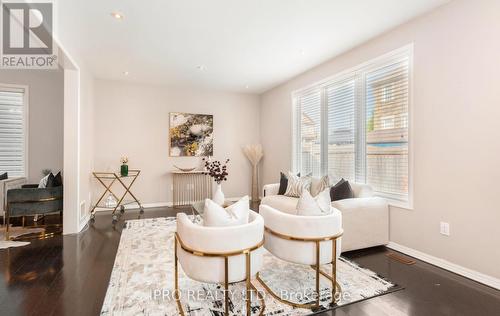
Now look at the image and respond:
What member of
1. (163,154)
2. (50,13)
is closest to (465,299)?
(50,13)

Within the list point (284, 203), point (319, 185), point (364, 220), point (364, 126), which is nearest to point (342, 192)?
point (364, 220)

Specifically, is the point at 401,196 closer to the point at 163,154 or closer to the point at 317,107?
the point at 317,107

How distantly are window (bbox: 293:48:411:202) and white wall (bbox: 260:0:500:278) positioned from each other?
0.20 meters

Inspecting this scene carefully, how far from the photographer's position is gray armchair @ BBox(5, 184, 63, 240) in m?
3.53

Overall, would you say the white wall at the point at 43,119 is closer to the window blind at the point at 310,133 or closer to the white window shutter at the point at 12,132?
the white window shutter at the point at 12,132

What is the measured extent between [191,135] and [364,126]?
3830mm

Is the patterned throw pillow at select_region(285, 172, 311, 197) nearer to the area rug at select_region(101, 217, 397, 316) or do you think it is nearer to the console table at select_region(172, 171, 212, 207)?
the area rug at select_region(101, 217, 397, 316)

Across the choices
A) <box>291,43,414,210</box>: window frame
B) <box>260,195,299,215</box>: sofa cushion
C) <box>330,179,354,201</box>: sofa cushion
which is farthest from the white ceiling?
<box>260,195,299,215</box>: sofa cushion

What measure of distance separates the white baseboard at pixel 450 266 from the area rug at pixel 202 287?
808 mm

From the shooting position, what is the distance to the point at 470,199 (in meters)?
2.49

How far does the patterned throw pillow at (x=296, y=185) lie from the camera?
4152 millimetres

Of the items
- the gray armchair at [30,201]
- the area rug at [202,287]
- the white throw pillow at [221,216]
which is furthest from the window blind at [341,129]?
the gray armchair at [30,201]

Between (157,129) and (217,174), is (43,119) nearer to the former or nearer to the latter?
(157,129)

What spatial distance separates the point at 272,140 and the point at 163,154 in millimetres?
2553
